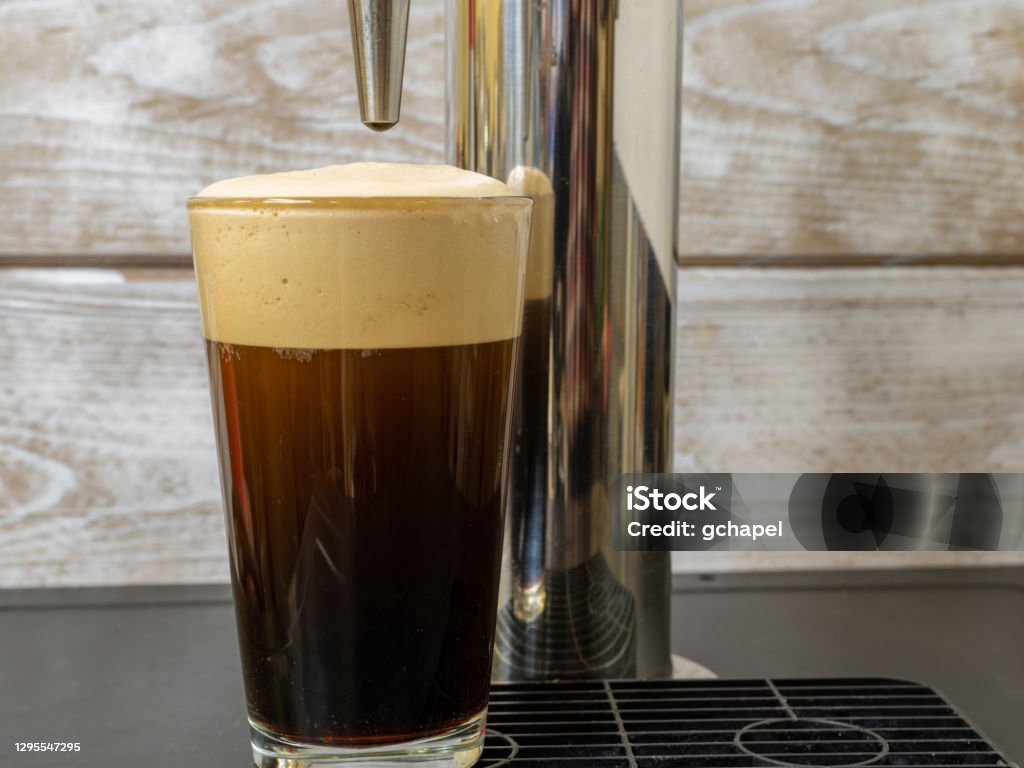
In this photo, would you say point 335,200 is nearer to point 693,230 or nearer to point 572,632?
point 572,632

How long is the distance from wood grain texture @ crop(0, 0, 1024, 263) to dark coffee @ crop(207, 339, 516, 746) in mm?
346

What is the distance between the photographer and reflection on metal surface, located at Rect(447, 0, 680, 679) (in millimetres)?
497

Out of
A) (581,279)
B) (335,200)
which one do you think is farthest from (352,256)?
(581,279)

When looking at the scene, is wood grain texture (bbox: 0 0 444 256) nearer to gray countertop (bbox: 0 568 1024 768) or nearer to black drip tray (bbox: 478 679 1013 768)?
Result: gray countertop (bbox: 0 568 1024 768)

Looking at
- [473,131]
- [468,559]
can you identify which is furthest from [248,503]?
→ [473,131]

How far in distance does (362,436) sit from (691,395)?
16.2 inches

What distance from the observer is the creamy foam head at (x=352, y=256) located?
370 millimetres

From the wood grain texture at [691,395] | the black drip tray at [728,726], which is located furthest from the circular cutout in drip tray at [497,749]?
the wood grain texture at [691,395]

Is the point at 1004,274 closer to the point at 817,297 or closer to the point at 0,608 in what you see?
the point at 817,297

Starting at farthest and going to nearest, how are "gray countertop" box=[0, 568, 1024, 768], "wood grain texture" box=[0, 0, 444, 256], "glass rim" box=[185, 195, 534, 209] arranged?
"wood grain texture" box=[0, 0, 444, 256], "gray countertop" box=[0, 568, 1024, 768], "glass rim" box=[185, 195, 534, 209]

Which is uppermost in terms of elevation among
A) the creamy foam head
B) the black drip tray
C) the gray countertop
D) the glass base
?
the creamy foam head

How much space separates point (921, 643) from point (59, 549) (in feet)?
1.75

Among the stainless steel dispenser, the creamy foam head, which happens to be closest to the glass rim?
the creamy foam head

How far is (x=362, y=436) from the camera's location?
0.39 m
